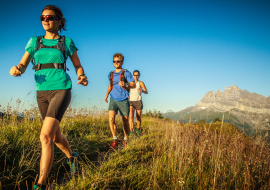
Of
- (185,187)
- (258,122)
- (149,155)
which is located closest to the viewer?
(185,187)

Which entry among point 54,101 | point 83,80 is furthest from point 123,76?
point 54,101

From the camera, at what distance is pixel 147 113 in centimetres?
1386

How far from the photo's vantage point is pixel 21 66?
207 centimetres

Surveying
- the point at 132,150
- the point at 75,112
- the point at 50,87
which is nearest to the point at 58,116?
the point at 50,87

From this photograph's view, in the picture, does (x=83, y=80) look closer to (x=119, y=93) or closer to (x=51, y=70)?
→ (x=51, y=70)

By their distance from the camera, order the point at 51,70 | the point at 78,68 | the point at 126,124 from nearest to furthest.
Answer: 1. the point at 51,70
2. the point at 78,68
3. the point at 126,124

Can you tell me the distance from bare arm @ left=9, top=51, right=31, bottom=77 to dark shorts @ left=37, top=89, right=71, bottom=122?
0.35m

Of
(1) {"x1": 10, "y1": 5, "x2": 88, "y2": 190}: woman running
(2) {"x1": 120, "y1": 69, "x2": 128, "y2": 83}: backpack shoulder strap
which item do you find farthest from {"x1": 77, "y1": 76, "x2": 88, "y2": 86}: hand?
(2) {"x1": 120, "y1": 69, "x2": 128, "y2": 83}: backpack shoulder strap

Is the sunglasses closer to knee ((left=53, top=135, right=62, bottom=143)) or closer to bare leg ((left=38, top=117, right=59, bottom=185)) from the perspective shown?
bare leg ((left=38, top=117, right=59, bottom=185))

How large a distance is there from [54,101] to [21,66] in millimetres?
724

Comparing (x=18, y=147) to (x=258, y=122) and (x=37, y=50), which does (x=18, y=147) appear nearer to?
(x=37, y=50)

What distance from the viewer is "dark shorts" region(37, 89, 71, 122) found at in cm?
189

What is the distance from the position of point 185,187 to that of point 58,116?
1.78 meters

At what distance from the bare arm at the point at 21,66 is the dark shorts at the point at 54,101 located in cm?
35
